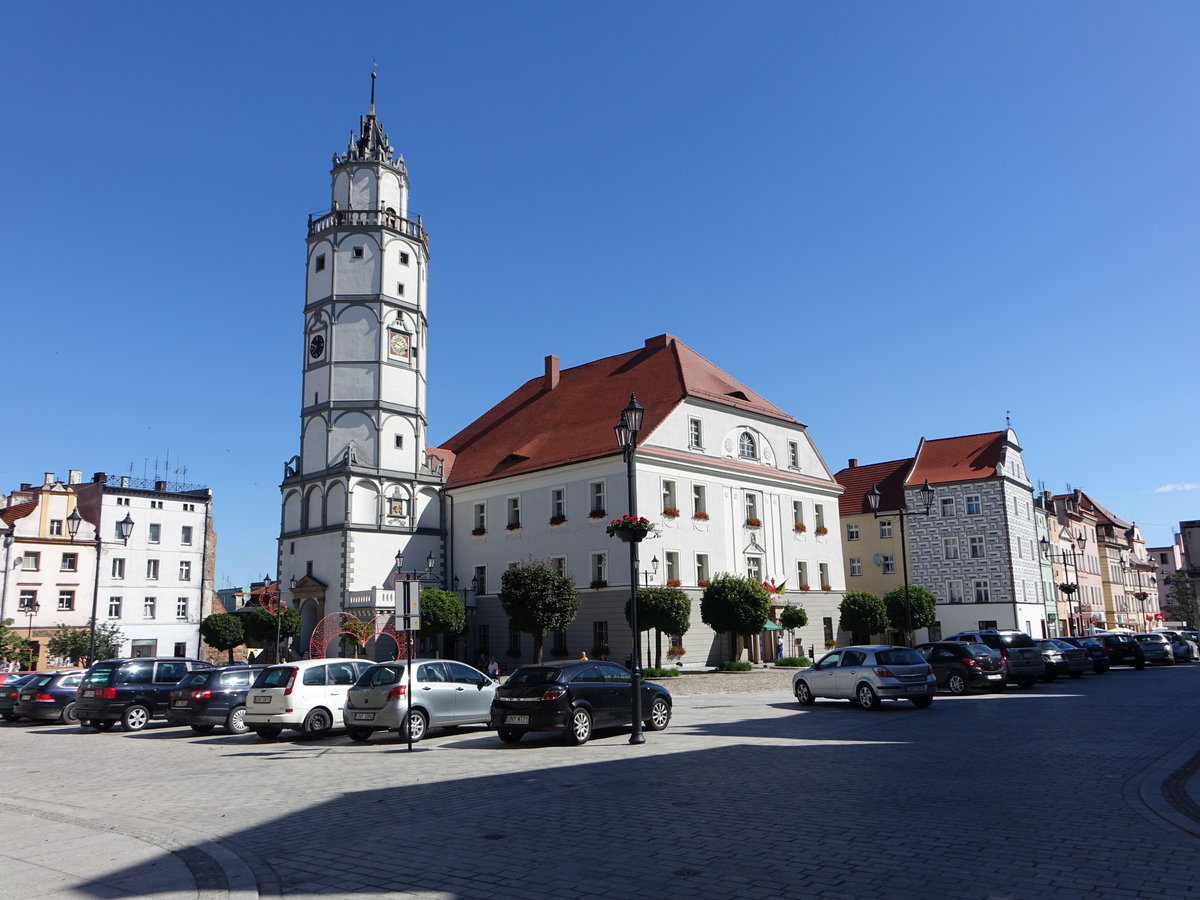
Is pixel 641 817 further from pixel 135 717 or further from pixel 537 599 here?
pixel 537 599

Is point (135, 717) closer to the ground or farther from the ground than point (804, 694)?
closer to the ground

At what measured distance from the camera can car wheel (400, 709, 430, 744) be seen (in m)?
18.3

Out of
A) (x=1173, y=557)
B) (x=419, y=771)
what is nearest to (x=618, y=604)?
(x=419, y=771)

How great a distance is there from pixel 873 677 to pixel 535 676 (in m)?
9.11

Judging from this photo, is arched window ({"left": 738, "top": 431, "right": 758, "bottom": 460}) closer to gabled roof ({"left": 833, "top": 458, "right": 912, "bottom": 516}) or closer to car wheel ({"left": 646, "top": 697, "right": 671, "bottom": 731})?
gabled roof ({"left": 833, "top": 458, "right": 912, "bottom": 516})

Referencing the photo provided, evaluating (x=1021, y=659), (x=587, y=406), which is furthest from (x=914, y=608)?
(x=1021, y=659)

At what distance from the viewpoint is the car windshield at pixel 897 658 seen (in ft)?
73.8

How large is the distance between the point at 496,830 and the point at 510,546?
40389mm

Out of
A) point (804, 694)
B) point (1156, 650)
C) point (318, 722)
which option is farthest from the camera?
point (1156, 650)

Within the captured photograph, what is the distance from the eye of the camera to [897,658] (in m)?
22.6

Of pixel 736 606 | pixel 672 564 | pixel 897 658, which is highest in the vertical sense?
pixel 672 564

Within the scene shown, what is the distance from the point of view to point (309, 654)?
4747cm

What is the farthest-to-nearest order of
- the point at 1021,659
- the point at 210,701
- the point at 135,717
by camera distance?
1. the point at 1021,659
2. the point at 135,717
3. the point at 210,701

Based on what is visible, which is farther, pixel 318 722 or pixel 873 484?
pixel 873 484
